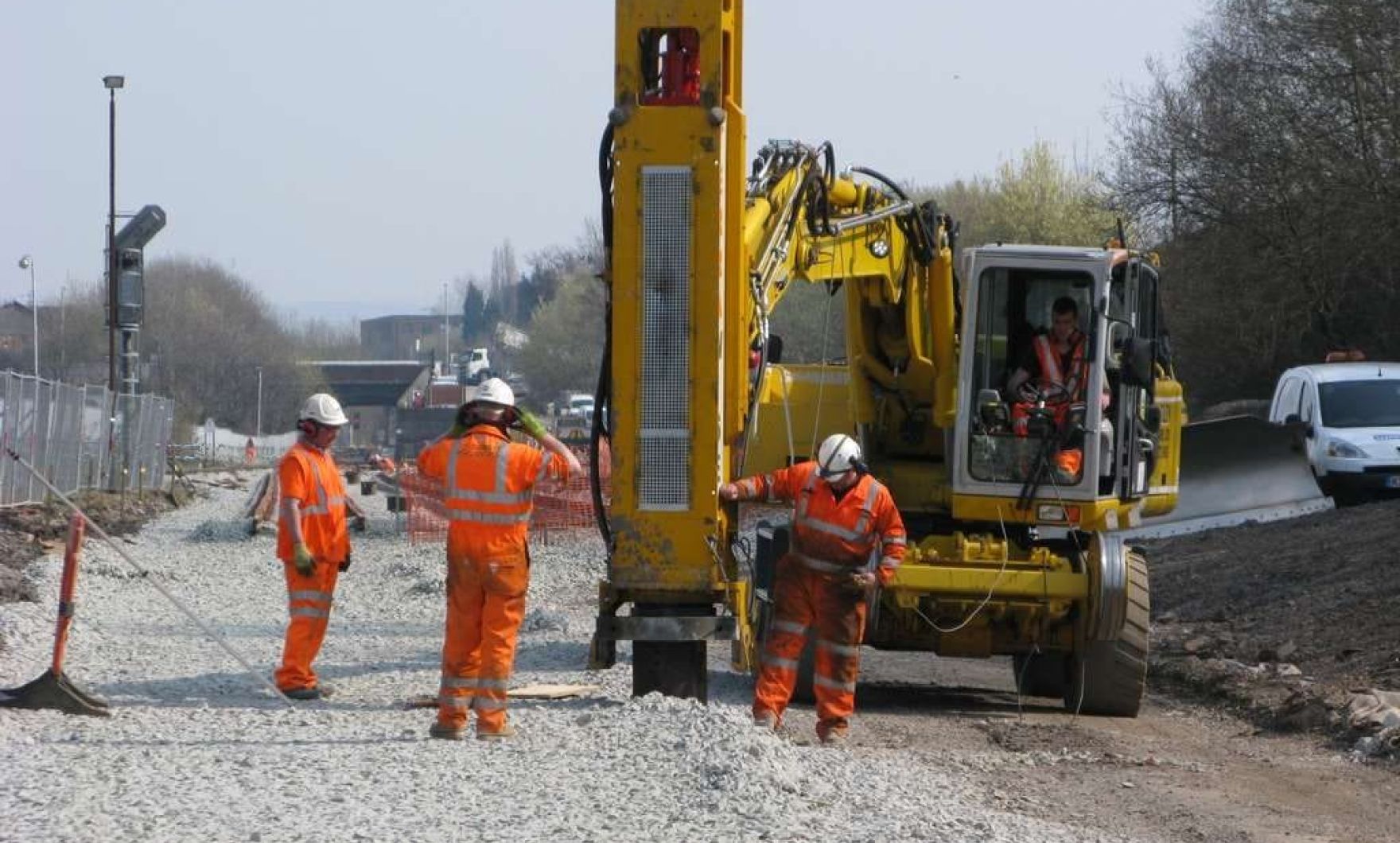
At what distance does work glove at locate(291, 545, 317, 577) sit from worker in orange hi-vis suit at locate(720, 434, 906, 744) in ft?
8.55

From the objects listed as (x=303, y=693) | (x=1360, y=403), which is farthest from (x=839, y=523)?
(x=1360, y=403)

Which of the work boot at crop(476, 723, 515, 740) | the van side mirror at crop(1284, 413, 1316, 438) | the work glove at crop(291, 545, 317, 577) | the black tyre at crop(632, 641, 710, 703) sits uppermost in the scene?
the van side mirror at crop(1284, 413, 1316, 438)

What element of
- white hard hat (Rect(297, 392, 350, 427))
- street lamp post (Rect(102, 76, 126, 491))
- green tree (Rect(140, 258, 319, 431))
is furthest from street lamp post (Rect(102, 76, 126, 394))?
green tree (Rect(140, 258, 319, 431))

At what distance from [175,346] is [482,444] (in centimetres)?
9398

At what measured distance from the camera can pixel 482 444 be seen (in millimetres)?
10328

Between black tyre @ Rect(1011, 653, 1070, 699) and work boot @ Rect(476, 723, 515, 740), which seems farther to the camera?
black tyre @ Rect(1011, 653, 1070, 699)

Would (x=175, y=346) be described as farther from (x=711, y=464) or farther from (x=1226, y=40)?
(x=711, y=464)

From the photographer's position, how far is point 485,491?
402 inches

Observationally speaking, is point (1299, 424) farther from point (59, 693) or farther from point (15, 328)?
point (15, 328)

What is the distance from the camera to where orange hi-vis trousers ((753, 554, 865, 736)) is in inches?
443

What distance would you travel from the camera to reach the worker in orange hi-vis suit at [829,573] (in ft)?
37.0

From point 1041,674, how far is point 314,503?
532 centimetres

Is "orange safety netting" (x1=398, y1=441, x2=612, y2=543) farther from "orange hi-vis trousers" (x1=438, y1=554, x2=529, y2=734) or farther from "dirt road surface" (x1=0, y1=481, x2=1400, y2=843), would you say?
"orange hi-vis trousers" (x1=438, y1=554, x2=529, y2=734)

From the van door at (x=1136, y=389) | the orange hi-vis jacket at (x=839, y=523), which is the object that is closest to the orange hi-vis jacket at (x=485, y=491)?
the orange hi-vis jacket at (x=839, y=523)
